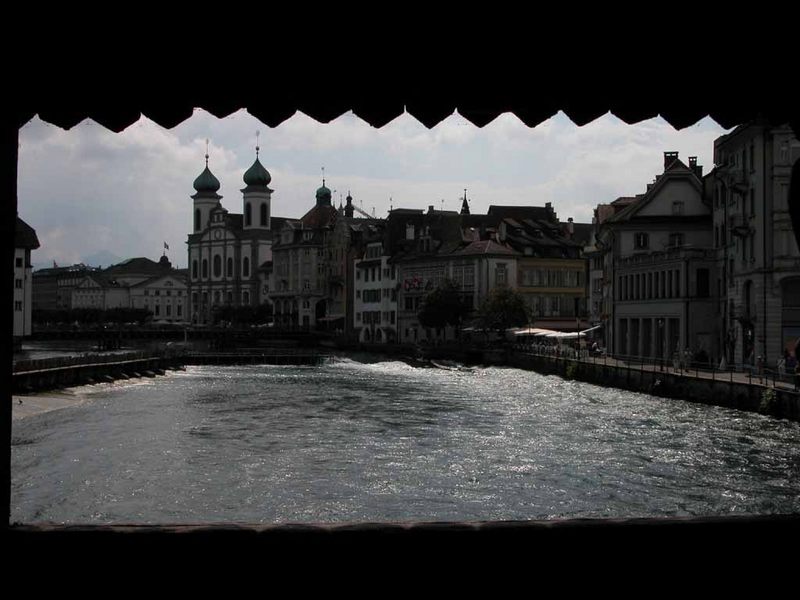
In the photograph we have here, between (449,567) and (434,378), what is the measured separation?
63945 millimetres

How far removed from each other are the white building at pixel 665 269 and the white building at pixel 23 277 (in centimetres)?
4912

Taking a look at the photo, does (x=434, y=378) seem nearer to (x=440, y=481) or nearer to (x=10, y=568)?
(x=440, y=481)

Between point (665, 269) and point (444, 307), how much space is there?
118 ft

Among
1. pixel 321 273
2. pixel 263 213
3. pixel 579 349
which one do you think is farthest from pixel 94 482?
pixel 263 213

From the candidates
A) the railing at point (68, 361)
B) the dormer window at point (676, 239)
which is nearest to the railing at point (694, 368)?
the dormer window at point (676, 239)

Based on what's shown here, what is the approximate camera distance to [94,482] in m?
26.3

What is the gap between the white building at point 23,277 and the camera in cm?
9800

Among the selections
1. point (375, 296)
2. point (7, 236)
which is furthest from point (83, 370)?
point (7, 236)

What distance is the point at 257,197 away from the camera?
589ft

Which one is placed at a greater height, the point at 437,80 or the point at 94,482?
the point at 437,80

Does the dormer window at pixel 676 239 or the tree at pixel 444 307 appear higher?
the dormer window at pixel 676 239

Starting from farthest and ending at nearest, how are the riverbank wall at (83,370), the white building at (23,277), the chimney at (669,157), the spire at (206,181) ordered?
the spire at (206,181) < the white building at (23,277) < the chimney at (669,157) < the riverbank wall at (83,370)

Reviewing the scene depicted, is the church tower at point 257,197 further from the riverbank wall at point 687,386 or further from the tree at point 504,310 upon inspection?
the riverbank wall at point 687,386

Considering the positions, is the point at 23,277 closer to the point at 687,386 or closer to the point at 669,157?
the point at 669,157
